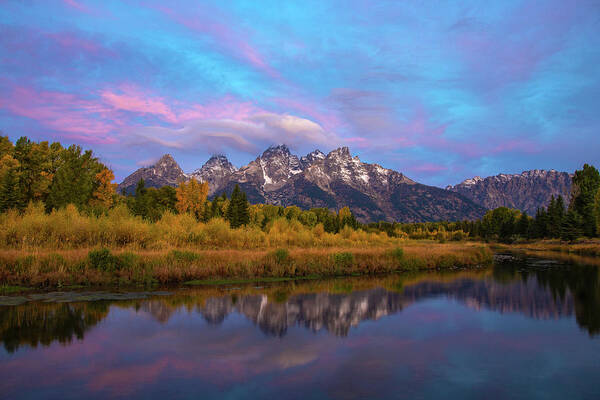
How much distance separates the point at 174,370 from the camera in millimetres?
10406

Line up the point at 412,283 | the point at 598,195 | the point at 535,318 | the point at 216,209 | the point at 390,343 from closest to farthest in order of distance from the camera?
the point at 390,343 → the point at 535,318 → the point at 412,283 → the point at 598,195 → the point at 216,209

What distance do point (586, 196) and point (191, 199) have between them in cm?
9820

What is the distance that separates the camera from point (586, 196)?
86125mm

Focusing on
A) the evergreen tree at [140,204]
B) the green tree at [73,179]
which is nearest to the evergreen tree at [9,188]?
the green tree at [73,179]

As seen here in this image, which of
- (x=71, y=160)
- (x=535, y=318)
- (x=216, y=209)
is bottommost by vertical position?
(x=535, y=318)

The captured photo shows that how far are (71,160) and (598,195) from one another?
107m

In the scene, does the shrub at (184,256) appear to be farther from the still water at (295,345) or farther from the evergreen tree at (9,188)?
the evergreen tree at (9,188)

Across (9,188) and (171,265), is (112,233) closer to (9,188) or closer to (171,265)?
(171,265)

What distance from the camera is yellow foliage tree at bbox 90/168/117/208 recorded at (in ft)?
237

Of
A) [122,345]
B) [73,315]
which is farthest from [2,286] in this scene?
[122,345]

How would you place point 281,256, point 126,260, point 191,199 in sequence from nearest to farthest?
point 126,260 < point 281,256 < point 191,199

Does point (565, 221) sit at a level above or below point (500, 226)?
above

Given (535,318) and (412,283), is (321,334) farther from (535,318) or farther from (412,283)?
(412,283)

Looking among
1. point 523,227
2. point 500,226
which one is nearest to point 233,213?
point 523,227
